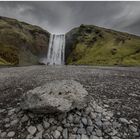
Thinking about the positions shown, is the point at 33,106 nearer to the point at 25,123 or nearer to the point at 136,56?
the point at 25,123

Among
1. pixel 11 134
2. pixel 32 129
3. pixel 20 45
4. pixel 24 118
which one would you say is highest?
pixel 20 45

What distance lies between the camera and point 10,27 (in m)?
101

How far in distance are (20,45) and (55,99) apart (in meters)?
96.0

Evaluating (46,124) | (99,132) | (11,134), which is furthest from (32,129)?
(99,132)

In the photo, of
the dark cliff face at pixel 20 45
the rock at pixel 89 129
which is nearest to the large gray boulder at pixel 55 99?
the rock at pixel 89 129

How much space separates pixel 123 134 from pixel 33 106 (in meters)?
3.26

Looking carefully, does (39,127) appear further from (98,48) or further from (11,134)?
(98,48)

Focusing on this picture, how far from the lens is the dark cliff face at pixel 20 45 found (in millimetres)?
75900

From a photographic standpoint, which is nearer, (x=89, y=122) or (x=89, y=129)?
(x=89, y=129)

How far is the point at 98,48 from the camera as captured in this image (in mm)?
101250

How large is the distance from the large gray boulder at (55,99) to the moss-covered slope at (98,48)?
67.9m

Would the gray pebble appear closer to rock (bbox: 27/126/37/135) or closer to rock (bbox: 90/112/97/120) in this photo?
rock (bbox: 27/126/37/135)

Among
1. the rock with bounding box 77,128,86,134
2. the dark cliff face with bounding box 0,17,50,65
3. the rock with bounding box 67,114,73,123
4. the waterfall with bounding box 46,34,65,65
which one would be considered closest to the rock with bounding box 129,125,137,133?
the rock with bounding box 77,128,86,134

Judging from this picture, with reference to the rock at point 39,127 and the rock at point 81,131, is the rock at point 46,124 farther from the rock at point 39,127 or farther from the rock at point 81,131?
the rock at point 81,131
